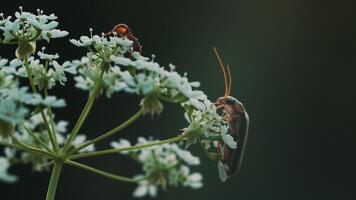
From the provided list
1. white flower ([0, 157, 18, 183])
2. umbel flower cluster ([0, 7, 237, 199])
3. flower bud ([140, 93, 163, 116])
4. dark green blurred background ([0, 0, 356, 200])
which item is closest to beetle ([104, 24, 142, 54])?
umbel flower cluster ([0, 7, 237, 199])

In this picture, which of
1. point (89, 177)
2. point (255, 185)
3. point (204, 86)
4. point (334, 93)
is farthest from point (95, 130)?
point (334, 93)

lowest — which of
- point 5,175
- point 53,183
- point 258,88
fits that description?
point 5,175

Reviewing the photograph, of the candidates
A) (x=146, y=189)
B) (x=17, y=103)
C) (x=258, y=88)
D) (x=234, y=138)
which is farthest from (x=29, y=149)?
(x=258, y=88)

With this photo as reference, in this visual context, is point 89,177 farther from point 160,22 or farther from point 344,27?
point 344,27

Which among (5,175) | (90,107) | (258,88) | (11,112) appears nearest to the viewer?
(5,175)

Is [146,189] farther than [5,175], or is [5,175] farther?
[146,189]

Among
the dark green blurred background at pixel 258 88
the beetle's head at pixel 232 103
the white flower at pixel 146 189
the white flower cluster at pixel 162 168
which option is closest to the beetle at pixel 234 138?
the beetle's head at pixel 232 103

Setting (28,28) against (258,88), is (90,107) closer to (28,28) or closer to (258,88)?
(28,28)

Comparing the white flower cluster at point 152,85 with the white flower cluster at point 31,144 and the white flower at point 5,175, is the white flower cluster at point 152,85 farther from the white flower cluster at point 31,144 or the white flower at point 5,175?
the white flower at point 5,175
